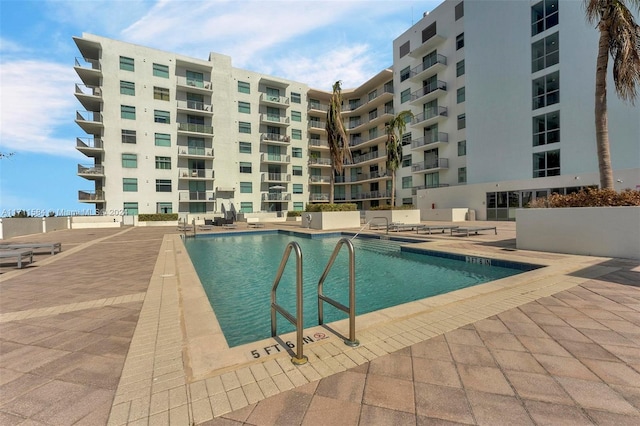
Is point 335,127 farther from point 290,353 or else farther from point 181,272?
point 290,353

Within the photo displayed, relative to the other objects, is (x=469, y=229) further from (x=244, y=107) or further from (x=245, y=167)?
(x=244, y=107)

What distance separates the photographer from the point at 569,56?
2014cm

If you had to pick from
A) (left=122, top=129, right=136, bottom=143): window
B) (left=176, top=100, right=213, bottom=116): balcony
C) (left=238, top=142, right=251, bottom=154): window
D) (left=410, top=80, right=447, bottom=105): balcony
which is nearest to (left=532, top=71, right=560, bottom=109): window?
(left=410, top=80, right=447, bottom=105): balcony

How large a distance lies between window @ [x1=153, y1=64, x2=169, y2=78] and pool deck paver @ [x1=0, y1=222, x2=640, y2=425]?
1369 inches

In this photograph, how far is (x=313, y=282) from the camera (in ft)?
22.3

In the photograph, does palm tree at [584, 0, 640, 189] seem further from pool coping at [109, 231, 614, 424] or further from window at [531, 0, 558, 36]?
window at [531, 0, 558, 36]

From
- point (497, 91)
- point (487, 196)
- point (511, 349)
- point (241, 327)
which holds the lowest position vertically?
point (241, 327)

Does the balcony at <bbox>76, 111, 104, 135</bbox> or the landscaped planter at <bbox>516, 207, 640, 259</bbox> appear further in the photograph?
the balcony at <bbox>76, 111, 104, 135</bbox>

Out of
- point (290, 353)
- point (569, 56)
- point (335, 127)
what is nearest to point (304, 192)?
point (335, 127)

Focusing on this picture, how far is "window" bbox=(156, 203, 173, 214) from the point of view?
3102cm

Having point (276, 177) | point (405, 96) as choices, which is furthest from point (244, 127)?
point (405, 96)

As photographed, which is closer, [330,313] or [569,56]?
[330,313]

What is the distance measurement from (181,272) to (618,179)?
23.3 meters

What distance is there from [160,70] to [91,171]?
43.9ft
